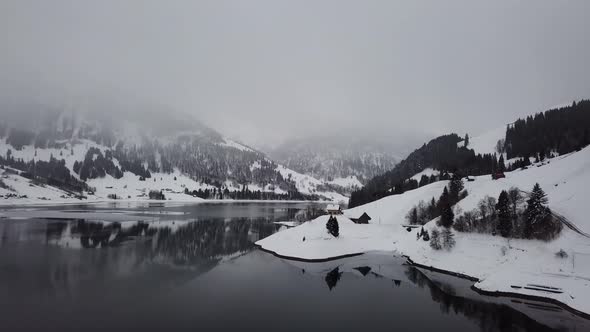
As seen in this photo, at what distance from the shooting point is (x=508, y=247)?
5303cm

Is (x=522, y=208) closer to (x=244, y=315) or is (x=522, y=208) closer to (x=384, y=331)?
(x=384, y=331)

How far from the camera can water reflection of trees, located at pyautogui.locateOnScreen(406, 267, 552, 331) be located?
107ft

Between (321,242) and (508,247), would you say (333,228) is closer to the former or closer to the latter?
(321,242)

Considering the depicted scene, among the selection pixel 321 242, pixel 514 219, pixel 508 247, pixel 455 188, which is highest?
pixel 455 188

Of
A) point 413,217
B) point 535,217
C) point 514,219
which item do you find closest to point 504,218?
point 514,219

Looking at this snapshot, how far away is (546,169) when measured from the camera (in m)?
89.1

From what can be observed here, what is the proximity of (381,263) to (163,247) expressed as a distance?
4233 cm

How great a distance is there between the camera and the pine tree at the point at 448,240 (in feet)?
196

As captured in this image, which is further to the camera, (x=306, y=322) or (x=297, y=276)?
(x=297, y=276)

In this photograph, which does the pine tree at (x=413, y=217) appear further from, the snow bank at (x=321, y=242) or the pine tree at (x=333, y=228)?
the pine tree at (x=333, y=228)

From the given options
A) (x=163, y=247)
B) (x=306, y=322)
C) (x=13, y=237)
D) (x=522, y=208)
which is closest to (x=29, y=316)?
(x=306, y=322)

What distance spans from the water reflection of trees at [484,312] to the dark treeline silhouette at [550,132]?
11757cm

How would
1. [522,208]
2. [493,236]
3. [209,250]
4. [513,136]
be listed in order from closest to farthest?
[493,236]
[522,208]
[209,250]
[513,136]

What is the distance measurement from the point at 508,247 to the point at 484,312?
2148cm
